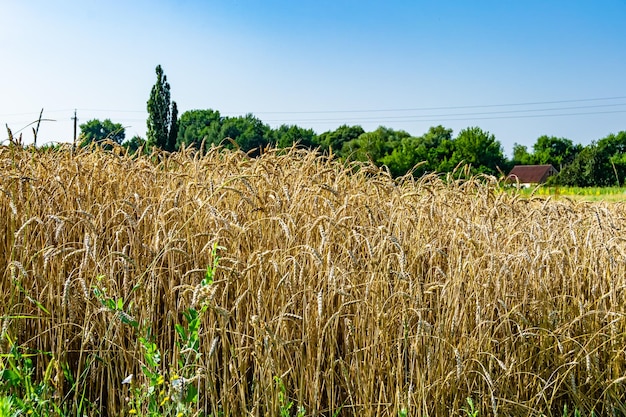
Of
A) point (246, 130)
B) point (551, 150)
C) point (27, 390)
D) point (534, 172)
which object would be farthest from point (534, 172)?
point (27, 390)

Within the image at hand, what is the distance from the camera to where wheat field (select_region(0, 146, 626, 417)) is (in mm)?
2430

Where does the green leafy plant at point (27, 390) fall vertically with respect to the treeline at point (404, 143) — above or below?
below

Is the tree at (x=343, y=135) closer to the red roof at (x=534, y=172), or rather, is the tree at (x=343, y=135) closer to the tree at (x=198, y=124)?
the tree at (x=198, y=124)

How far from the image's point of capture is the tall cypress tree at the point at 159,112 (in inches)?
1388

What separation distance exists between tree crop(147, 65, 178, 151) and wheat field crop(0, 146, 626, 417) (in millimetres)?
32287

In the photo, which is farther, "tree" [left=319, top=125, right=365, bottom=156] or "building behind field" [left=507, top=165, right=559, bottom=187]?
"tree" [left=319, top=125, right=365, bottom=156]

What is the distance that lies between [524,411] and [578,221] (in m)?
1.59

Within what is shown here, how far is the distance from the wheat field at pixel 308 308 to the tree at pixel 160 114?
3229 cm

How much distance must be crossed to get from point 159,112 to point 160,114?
73 cm

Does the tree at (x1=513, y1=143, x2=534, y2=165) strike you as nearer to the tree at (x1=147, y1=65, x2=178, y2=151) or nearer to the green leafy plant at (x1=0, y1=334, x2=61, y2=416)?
the tree at (x1=147, y1=65, x2=178, y2=151)

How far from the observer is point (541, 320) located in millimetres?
2938

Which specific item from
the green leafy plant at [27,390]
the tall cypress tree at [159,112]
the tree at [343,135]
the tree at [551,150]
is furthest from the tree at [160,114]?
the tree at [551,150]

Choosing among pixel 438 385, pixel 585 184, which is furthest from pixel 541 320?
pixel 585 184

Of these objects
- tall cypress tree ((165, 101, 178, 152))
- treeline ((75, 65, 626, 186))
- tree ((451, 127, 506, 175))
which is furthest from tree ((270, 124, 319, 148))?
tall cypress tree ((165, 101, 178, 152))
